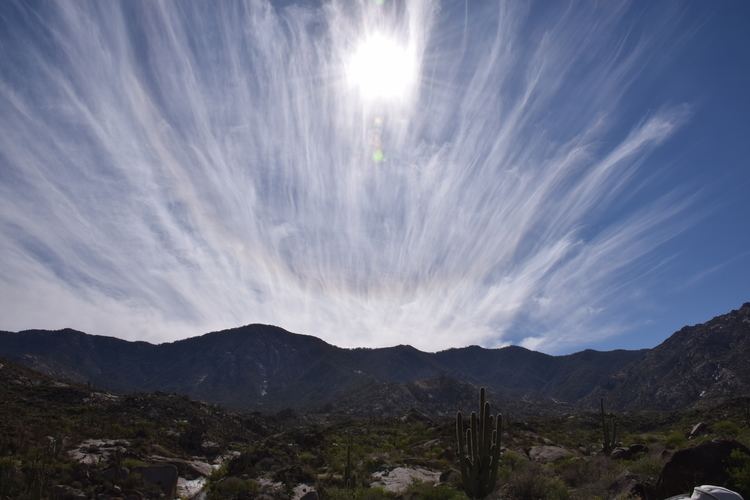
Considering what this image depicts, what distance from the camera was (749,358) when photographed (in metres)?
86.9

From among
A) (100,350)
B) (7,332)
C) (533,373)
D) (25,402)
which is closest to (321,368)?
(100,350)

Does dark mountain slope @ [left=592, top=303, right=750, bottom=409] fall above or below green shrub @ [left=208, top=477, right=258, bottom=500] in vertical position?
above

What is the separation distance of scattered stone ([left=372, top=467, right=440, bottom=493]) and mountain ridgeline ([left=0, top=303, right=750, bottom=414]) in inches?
2679

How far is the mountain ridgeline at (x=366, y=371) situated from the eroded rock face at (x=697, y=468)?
260ft

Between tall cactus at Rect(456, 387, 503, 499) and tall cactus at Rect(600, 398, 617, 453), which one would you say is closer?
tall cactus at Rect(456, 387, 503, 499)

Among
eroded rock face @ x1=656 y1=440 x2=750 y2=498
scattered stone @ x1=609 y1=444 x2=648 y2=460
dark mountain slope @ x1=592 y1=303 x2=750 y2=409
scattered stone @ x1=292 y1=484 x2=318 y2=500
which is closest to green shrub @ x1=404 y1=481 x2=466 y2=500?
scattered stone @ x1=292 y1=484 x2=318 y2=500

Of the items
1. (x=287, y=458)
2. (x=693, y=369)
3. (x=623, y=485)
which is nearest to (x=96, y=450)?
(x=287, y=458)

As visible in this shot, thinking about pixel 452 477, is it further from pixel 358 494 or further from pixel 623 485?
pixel 623 485

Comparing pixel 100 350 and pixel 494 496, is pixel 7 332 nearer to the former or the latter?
pixel 100 350

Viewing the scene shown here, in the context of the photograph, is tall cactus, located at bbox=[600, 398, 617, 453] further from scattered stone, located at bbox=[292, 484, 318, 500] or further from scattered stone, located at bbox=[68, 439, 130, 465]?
scattered stone, located at bbox=[68, 439, 130, 465]

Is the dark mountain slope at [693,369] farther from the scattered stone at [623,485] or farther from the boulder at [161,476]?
the boulder at [161,476]

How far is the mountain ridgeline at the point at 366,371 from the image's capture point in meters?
96.3

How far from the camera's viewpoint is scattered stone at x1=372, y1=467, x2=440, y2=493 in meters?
19.2

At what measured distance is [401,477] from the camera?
21109 millimetres
